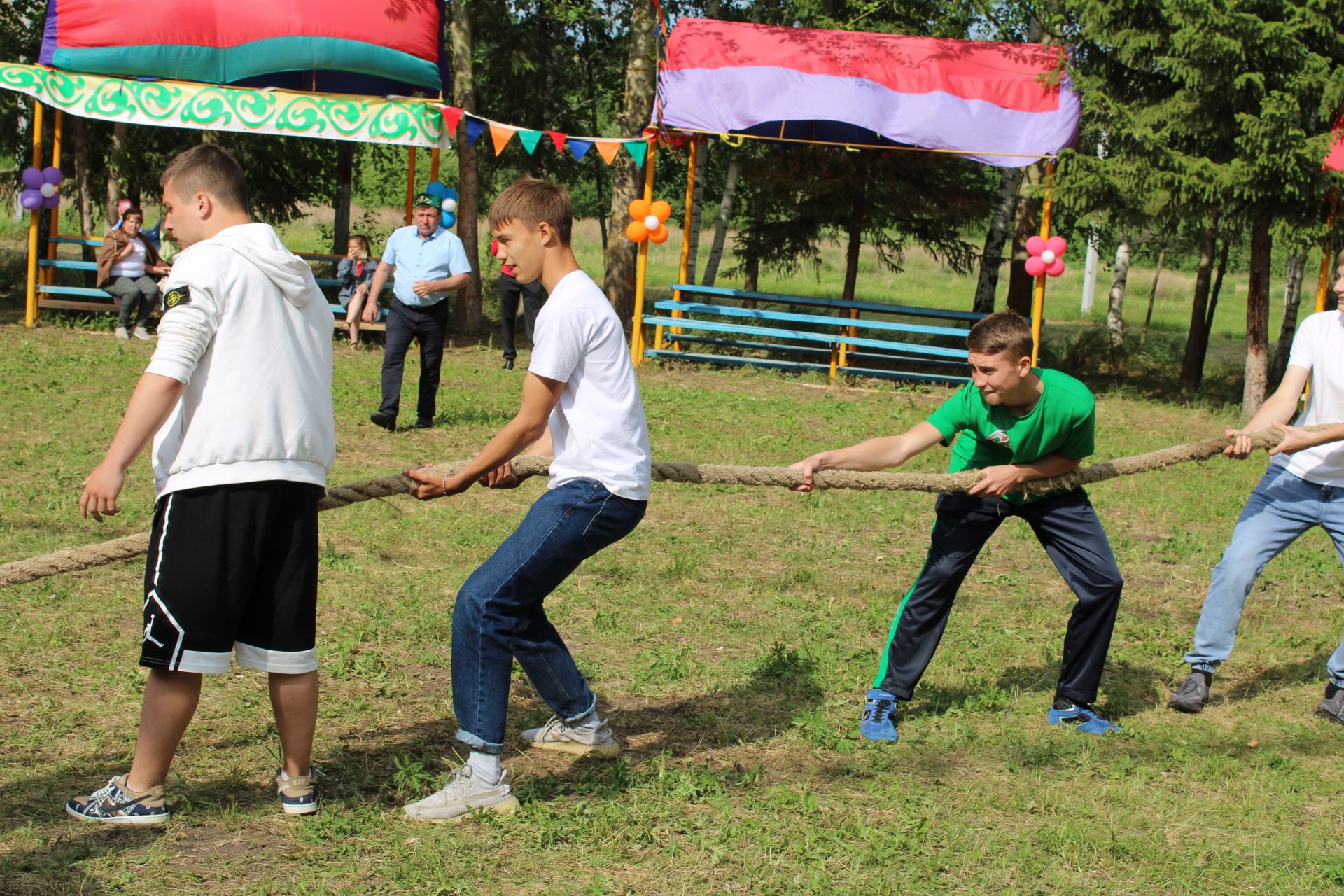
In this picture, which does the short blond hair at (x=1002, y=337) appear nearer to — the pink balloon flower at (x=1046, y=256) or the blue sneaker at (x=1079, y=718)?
the blue sneaker at (x=1079, y=718)

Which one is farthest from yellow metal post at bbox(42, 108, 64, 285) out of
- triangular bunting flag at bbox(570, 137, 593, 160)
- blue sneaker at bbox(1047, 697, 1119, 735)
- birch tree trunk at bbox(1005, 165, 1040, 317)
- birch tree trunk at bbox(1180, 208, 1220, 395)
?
birch tree trunk at bbox(1180, 208, 1220, 395)

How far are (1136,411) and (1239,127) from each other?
139 inches

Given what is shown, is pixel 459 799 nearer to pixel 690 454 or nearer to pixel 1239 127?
pixel 690 454

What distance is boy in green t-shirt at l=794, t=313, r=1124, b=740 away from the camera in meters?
4.51

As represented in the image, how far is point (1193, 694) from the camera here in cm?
525

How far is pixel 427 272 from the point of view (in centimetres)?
979

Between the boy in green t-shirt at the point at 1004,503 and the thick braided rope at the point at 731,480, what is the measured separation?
54 mm

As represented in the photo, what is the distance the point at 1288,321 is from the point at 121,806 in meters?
20.1

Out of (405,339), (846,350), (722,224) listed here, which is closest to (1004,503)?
(405,339)

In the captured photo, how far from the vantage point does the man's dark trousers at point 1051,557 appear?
4773 mm

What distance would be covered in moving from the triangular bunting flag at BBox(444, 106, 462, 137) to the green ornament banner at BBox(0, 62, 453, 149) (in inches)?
2.3

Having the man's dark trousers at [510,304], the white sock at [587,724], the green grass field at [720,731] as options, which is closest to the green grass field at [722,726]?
the green grass field at [720,731]

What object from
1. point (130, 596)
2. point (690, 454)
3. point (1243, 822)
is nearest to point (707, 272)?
point (690, 454)

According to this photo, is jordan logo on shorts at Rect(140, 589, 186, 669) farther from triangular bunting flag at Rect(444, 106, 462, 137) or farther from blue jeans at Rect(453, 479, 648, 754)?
triangular bunting flag at Rect(444, 106, 462, 137)
